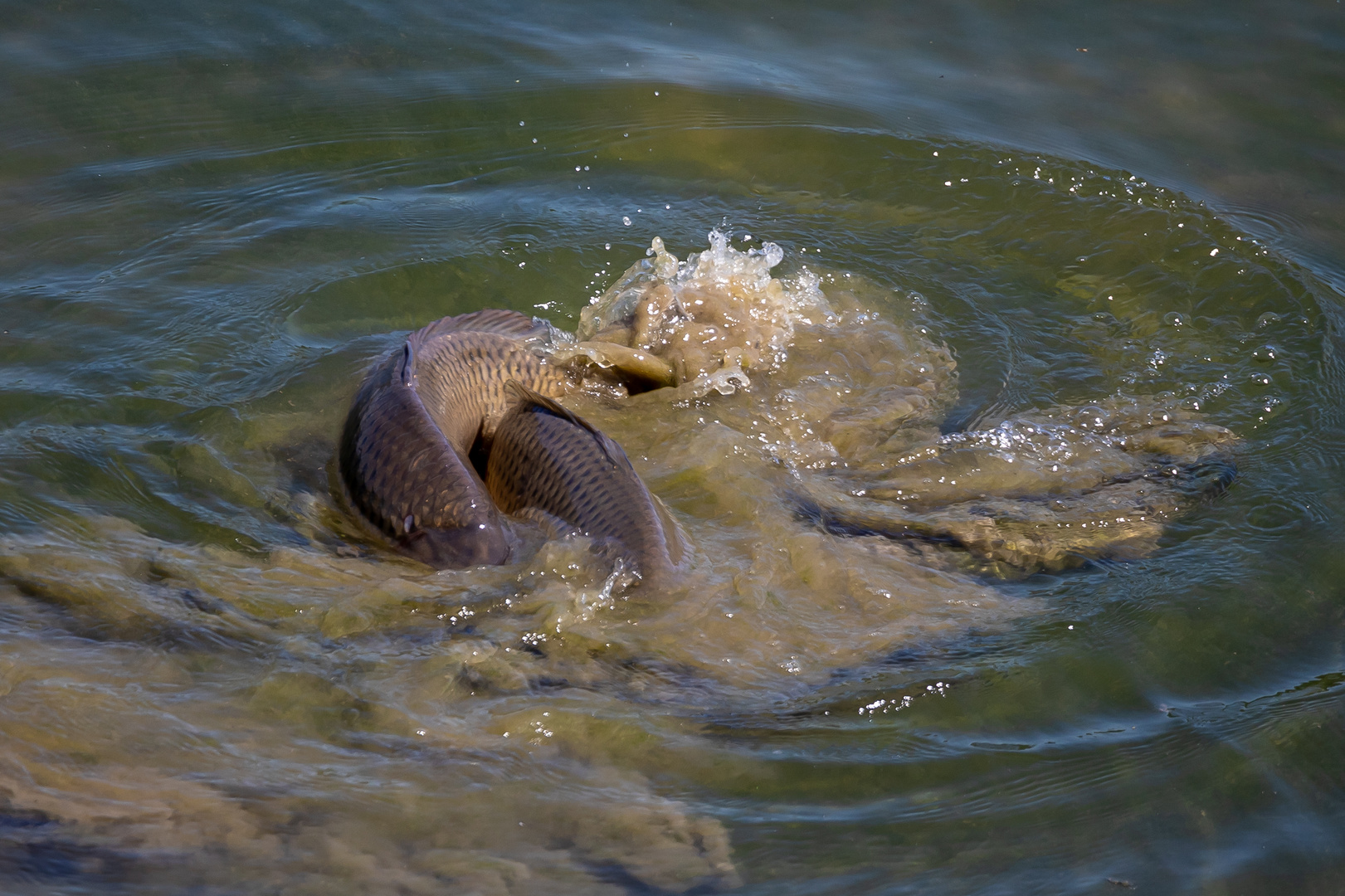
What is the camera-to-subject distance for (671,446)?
14.1ft

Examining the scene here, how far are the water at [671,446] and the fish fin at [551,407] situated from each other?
15.8 inches

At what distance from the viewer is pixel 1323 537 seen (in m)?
3.86

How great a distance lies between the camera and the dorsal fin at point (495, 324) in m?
4.62

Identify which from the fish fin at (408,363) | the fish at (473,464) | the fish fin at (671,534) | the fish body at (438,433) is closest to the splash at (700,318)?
the fish body at (438,433)

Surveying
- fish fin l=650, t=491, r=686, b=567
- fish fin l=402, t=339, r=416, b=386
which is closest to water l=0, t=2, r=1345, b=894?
fish fin l=650, t=491, r=686, b=567

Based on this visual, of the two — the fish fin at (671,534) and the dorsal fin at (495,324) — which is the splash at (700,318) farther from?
the fish fin at (671,534)

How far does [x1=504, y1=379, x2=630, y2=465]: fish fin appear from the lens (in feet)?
12.0

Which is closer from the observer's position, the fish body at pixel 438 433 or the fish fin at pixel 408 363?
the fish body at pixel 438 433

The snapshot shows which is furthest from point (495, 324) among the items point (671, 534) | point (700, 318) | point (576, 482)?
point (671, 534)

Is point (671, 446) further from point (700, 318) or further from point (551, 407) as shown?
point (700, 318)

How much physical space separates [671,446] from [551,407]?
572mm

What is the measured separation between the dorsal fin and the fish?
0.08m

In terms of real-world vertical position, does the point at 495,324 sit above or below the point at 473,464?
above

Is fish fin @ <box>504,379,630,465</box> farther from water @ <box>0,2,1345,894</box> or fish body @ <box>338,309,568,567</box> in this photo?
water @ <box>0,2,1345,894</box>
